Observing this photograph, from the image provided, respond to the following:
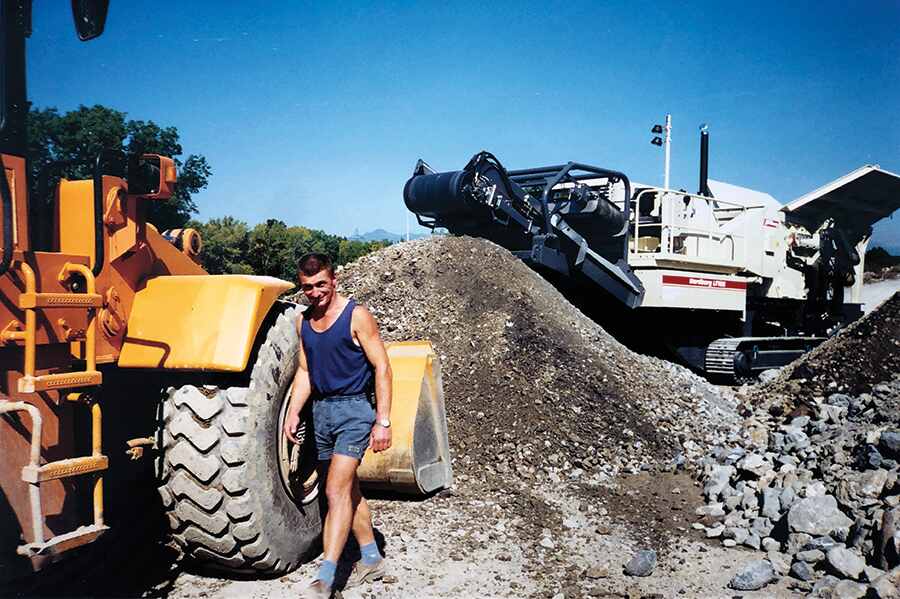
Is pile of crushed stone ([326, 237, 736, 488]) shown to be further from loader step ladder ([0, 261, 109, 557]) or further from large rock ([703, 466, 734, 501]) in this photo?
loader step ladder ([0, 261, 109, 557])

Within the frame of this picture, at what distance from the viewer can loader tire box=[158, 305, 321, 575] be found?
309 cm

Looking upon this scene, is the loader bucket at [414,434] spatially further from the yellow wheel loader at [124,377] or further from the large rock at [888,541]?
the large rock at [888,541]

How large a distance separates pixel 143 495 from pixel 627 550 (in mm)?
2854

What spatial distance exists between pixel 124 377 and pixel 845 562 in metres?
3.80

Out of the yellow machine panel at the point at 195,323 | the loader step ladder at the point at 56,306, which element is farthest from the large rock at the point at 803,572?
the loader step ladder at the point at 56,306

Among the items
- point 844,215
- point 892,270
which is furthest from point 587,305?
point 892,270

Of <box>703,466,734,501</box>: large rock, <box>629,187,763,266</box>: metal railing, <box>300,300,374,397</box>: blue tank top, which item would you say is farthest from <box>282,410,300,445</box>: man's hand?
<box>629,187,763,266</box>: metal railing

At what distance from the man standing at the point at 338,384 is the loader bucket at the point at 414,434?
102cm

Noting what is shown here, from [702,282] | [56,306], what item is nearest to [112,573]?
[56,306]

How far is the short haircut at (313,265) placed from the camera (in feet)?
11.0

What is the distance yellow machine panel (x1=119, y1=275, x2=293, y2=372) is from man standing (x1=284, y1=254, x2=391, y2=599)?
265 millimetres

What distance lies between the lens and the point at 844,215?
12.3 metres

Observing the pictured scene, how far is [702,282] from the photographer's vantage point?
33.2ft

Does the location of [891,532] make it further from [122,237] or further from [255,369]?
[122,237]
